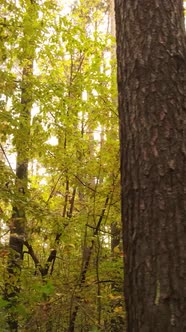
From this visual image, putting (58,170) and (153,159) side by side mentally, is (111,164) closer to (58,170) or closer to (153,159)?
(58,170)

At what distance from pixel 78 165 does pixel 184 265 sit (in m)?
4.16

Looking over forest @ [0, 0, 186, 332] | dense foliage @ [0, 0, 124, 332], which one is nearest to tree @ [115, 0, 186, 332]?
forest @ [0, 0, 186, 332]

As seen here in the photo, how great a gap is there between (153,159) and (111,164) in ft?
10.4

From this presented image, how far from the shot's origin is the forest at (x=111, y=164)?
6.86ft

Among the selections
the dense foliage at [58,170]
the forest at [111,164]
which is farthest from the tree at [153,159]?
the dense foliage at [58,170]

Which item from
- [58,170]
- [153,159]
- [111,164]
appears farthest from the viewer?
[58,170]

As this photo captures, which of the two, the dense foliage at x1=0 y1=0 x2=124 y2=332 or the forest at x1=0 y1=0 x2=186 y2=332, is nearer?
the forest at x1=0 y1=0 x2=186 y2=332

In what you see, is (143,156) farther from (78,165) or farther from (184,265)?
(78,165)

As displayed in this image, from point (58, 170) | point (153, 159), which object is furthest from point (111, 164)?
point (153, 159)

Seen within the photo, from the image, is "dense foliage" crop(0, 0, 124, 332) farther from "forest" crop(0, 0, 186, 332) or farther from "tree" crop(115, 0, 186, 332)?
"tree" crop(115, 0, 186, 332)

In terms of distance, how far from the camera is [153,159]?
2.24m

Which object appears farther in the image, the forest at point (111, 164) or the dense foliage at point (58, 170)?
the dense foliage at point (58, 170)

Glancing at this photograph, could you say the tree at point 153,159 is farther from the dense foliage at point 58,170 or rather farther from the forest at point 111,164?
the dense foliage at point 58,170

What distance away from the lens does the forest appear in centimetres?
209
